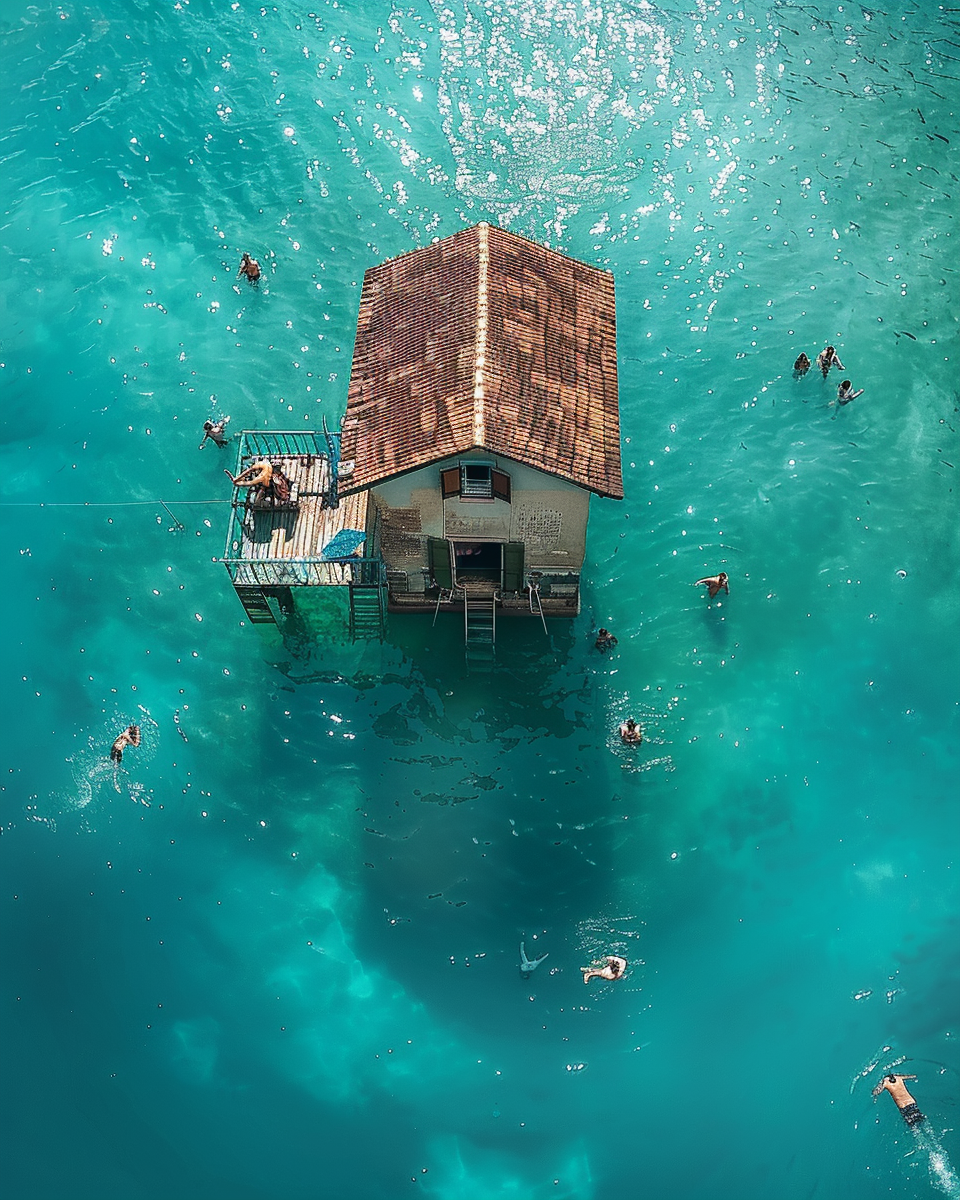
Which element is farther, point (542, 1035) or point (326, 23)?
point (326, 23)

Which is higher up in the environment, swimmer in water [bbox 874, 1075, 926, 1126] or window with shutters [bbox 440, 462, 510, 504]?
window with shutters [bbox 440, 462, 510, 504]

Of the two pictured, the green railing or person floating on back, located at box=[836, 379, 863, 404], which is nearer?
the green railing

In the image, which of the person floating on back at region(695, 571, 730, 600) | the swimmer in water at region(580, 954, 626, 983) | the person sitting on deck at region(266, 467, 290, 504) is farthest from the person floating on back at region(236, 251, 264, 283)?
the swimmer in water at region(580, 954, 626, 983)

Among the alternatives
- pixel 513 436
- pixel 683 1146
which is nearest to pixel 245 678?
pixel 513 436

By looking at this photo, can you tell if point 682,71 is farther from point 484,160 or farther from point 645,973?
point 645,973

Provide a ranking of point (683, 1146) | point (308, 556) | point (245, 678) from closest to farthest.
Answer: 1. point (683, 1146)
2. point (308, 556)
3. point (245, 678)

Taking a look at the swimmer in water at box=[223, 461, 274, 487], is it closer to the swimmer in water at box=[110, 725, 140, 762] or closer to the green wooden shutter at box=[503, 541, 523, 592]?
the green wooden shutter at box=[503, 541, 523, 592]

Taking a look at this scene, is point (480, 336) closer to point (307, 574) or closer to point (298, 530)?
point (298, 530)
